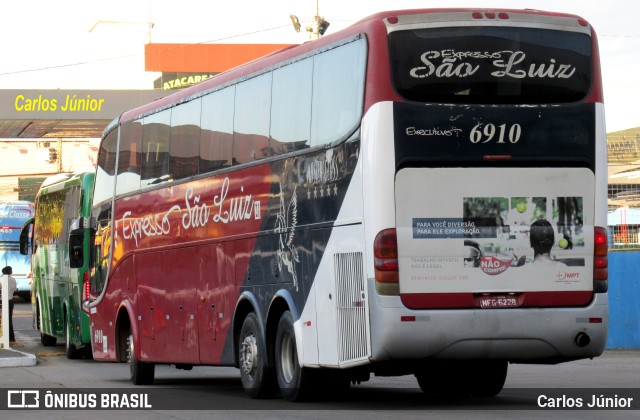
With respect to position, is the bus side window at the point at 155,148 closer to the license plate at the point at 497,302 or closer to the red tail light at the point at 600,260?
the license plate at the point at 497,302

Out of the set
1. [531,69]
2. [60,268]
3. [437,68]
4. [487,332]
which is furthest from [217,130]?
[60,268]

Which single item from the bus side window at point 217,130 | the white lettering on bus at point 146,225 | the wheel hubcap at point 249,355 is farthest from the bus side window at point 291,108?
the white lettering on bus at point 146,225

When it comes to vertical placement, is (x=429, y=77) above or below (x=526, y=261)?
above

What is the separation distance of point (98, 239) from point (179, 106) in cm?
416

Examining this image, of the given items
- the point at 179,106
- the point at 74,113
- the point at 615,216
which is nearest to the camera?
the point at 179,106

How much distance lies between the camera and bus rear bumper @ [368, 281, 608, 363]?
502 inches

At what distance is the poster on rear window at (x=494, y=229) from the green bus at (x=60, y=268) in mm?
11460

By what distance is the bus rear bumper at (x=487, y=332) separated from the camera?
41.8 feet

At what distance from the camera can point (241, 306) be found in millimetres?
16078

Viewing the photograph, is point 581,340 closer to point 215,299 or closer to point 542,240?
point 542,240

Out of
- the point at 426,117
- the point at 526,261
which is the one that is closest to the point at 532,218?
the point at 526,261

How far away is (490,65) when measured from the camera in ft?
43.0

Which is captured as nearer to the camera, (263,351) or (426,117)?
(426,117)

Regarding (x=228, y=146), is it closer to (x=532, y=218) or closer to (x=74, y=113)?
(x=532, y=218)
